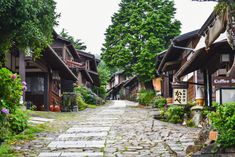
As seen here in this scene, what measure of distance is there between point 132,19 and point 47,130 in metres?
27.4

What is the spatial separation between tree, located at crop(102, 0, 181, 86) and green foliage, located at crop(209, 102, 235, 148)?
2760cm

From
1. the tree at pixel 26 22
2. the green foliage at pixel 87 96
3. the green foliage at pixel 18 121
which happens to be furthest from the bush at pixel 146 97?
the tree at pixel 26 22

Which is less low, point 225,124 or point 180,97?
point 180,97

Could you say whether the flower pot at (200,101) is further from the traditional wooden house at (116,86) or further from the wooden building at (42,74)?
the traditional wooden house at (116,86)

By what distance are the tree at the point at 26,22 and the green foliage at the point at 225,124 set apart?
4.54m

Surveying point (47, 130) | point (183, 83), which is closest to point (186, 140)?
point (47, 130)

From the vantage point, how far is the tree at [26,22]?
8070 mm

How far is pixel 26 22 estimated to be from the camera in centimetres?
848

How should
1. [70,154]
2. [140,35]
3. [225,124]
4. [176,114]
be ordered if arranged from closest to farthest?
1. [225,124]
2. [70,154]
3. [176,114]
4. [140,35]

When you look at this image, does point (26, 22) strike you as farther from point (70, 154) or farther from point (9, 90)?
point (70, 154)

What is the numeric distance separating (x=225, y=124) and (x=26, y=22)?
4.84m

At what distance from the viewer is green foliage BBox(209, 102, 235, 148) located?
6.92m

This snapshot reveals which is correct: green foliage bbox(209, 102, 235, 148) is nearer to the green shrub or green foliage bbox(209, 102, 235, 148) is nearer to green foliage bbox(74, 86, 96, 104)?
the green shrub

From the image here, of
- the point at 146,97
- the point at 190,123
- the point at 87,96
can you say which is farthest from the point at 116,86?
the point at 190,123
